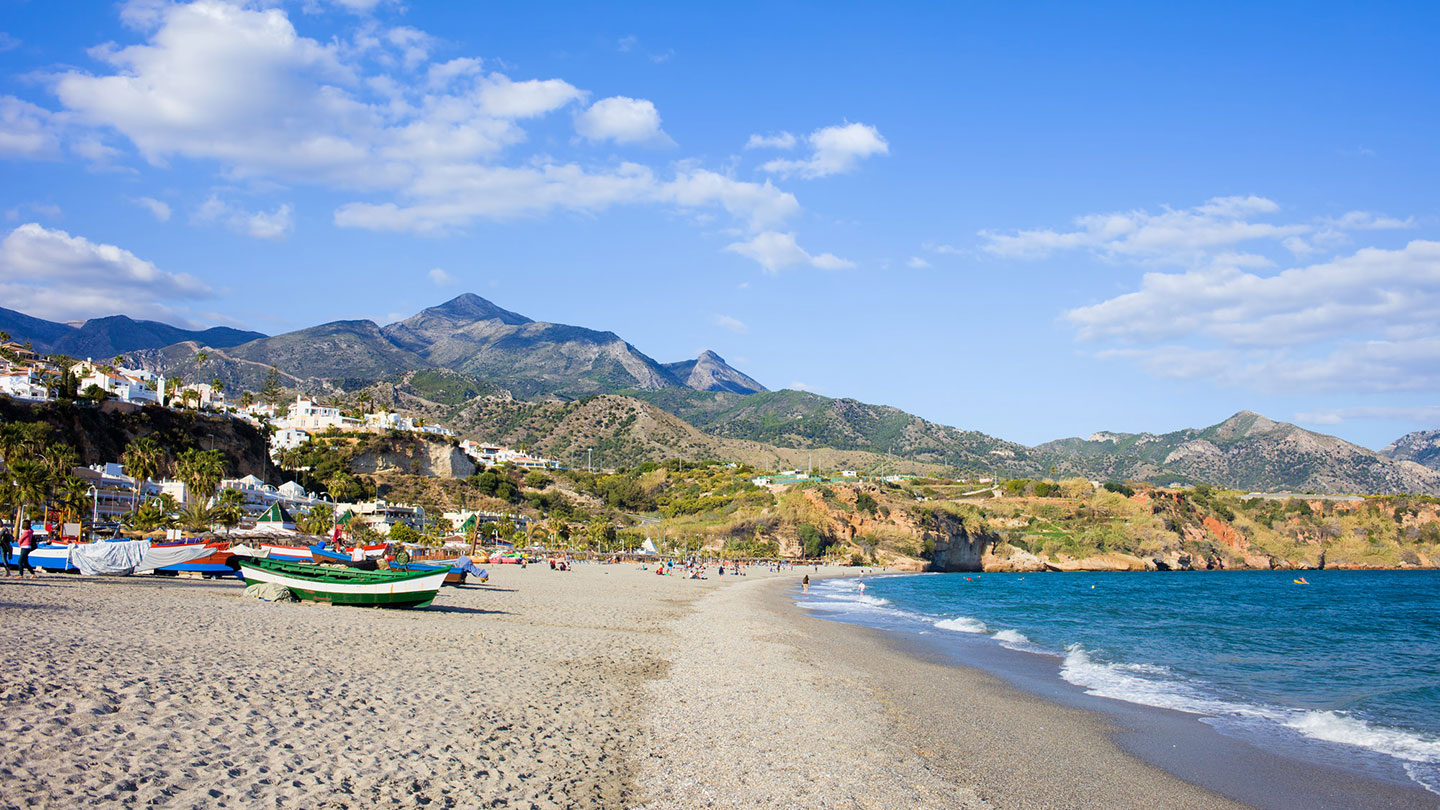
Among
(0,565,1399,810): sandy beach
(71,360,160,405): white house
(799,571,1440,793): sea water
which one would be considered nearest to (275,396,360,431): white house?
(71,360,160,405): white house

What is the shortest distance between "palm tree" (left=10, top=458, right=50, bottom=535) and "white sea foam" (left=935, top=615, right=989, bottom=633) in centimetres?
4321

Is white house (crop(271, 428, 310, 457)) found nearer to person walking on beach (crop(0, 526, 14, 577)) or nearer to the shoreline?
person walking on beach (crop(0, 526, 14, 577))

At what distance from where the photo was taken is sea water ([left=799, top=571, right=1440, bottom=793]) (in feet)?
46.5

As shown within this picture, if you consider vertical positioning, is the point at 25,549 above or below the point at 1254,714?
above

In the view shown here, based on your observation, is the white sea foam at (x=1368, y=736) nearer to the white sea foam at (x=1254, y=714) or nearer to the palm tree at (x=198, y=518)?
the white sea foam at (x=1254, y=714)

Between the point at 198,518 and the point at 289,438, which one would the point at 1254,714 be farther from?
the point at 289,438

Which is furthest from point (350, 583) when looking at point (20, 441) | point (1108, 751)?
point (20, 441)

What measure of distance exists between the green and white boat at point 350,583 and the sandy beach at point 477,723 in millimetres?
2833

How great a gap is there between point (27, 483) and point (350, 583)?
29449 mm

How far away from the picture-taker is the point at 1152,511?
122875 mm

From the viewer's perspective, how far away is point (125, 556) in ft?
91.9

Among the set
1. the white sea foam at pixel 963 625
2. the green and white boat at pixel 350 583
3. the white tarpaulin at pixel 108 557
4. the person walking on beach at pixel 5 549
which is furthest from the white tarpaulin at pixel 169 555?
the white sea foam at pixel 963 625

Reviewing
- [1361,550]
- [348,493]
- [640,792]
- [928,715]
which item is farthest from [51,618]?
[1361,550]

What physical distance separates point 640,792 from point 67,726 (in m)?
5.30
